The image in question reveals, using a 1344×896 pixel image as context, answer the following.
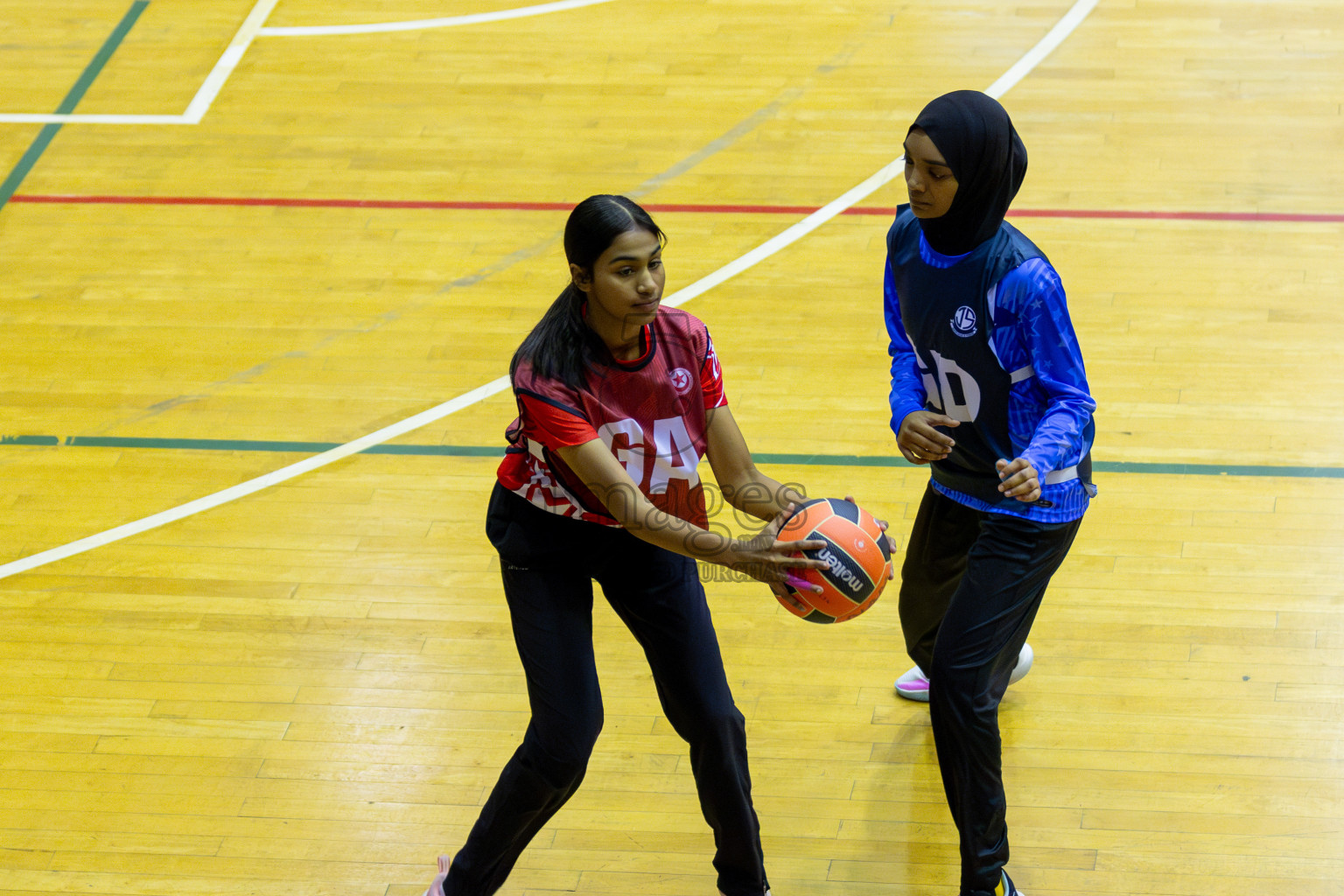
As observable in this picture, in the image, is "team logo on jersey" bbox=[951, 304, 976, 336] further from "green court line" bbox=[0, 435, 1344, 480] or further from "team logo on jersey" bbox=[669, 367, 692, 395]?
"green court line" bbox=[0, 435, 1344, 480]

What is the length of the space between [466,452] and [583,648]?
2.26m

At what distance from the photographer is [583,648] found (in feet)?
10.9

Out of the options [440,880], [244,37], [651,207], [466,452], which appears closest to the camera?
[440,880]

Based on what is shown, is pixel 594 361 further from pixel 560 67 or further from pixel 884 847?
pixel 560 67

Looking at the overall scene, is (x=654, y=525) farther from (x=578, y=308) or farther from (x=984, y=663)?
(x=984, y=663)

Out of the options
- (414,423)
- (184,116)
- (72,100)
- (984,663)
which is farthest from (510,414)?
(72,100)

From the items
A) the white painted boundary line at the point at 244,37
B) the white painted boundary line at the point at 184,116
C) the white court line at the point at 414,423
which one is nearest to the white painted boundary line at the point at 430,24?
the white painted boundary line at the point at 244,37

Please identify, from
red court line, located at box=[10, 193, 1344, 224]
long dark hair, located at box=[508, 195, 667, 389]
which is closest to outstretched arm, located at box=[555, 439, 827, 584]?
long dark hair, located at box=[508, 195, 667, 389]

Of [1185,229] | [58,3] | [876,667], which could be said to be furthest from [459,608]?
[58,3]

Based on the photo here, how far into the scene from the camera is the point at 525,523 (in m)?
3.31

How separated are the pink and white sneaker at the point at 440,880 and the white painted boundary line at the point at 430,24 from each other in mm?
6039

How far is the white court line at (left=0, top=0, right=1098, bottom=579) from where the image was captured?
509 centimetres

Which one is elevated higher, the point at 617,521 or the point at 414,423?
the point at 617,521

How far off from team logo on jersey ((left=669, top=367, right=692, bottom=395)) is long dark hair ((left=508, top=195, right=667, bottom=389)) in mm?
189
